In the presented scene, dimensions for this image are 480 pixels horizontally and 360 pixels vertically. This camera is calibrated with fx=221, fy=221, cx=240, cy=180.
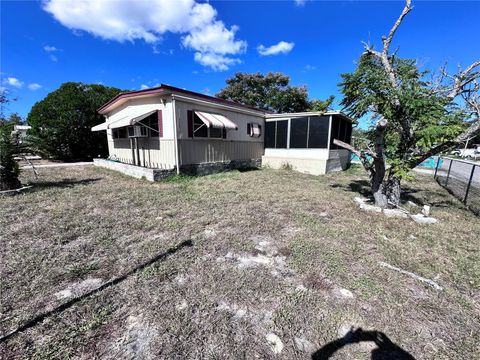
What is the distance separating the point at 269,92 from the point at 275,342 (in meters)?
24.4

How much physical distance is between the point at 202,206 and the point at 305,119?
7.86m

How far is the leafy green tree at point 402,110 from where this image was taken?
4457 mm

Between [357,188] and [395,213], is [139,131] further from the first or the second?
[395,213]

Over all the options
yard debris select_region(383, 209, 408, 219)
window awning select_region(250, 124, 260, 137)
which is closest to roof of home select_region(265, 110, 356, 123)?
window awning select_region(250, 124, 260, 137)

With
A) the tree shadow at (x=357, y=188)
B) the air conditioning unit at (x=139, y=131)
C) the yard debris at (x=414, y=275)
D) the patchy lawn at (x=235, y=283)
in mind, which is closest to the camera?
the patchy lawn at (x=235, y=283)

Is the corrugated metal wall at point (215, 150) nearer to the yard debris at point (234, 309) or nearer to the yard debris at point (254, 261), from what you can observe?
the yard debris at point (254, 261)

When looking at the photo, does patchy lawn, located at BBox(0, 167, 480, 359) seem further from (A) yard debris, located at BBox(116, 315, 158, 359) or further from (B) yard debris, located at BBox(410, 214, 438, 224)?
(B) yard debris, located at BBox(410, 214, 438, 224)

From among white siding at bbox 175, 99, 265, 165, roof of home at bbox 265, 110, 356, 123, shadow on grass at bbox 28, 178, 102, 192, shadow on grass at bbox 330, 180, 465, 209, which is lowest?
shadow on grass at bbox 330, 180, 465, 209

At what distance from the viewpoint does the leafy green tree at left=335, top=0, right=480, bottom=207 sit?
446 cm

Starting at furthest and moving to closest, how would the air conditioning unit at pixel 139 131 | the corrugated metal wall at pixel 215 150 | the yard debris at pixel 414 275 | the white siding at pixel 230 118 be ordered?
the air conditioning unit at pixel 139 131 < the corrugated metal wall at pixel 215 150 < the white siding at pixel 230 118 < the yard debris at pixel 414 275

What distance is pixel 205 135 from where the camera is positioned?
9.55 meters

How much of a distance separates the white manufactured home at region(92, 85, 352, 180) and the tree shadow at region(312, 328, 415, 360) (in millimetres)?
7348

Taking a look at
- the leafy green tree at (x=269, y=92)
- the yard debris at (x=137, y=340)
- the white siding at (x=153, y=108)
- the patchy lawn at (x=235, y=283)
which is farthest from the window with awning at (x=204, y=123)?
the leafy green tree at (x=269, y=92)

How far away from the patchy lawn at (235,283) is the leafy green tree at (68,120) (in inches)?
420
